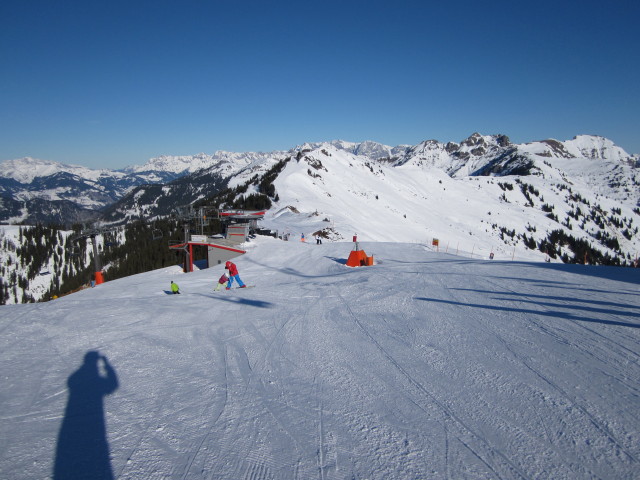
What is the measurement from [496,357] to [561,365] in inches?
36.6

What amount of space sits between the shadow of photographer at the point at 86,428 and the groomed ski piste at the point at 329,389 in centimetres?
2

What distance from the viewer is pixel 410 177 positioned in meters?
116

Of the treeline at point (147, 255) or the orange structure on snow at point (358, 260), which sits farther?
the treeline at point (147, 255)

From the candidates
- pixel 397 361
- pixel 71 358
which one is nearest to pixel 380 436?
pixel 397 361

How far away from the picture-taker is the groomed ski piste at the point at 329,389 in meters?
3.56

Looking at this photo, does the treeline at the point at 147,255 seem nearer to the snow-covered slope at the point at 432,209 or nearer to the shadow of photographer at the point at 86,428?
the snow-covered slope at the point at 432,209

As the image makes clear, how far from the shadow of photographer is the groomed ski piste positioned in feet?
0.07

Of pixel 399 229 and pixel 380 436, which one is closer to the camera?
pixel 380 436

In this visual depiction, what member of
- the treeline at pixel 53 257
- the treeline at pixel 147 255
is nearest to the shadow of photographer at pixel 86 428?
the treeline at pixel 147 255

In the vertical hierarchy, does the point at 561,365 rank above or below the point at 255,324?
above

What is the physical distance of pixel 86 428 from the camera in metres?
4.14

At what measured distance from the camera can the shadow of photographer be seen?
3510mm

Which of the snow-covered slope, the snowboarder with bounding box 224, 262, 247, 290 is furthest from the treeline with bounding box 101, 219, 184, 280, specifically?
the snowboarder with bounding box 224, 262, 247, 290

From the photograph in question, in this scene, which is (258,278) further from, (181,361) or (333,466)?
(333,466)
